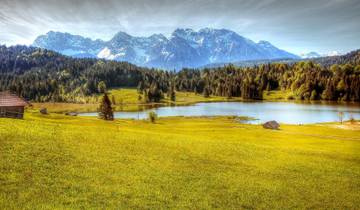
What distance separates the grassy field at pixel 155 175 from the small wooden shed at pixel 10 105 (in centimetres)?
2516

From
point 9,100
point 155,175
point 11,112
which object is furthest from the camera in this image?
point 11,112

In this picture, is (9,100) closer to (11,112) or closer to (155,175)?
(11,112)

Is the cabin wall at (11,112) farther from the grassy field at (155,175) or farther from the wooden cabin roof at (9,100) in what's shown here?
the grassy field at (155,175)

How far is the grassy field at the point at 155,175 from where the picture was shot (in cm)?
1912

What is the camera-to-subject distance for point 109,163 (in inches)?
1032

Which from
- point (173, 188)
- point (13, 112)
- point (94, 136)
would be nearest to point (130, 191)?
point (173, 188)

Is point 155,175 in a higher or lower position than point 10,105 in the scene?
lower

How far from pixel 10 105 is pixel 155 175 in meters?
43.0

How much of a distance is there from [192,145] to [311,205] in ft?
58.4

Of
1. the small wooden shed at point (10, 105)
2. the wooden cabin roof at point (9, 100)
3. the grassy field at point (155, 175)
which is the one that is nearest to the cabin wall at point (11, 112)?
the small wooden shed at point (10, 105)

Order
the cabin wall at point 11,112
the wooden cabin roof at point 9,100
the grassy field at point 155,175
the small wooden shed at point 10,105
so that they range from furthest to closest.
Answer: the cabin wall at point 11,112 < the small wooden shed at point 10,105 < the wooden cabin roof at point 9,100 < the grassy field at point 155,175

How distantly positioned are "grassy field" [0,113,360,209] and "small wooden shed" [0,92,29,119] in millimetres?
25164

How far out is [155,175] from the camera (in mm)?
24703

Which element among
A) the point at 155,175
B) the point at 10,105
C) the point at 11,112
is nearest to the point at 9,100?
the point at 10,105
